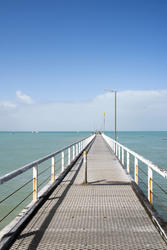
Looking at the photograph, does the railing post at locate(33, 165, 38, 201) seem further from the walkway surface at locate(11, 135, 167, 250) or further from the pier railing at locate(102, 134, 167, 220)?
the pier railing at locate(102, 134, 167, 220)

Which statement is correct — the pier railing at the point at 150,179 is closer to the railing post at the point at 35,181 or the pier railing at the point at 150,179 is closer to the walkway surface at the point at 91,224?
the walkway surface at the point at 91,224

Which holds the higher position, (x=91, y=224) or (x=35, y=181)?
(x=35, y=181)

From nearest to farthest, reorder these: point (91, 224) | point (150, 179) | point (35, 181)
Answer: point (91, 224) < point (150, 179) < point (35, 181)

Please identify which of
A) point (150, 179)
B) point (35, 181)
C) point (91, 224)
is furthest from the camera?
point (35, 181)

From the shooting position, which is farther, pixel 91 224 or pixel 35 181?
pixel 35 181

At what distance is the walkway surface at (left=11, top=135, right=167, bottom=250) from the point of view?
3.71m

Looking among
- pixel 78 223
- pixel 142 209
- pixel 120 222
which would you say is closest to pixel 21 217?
→ pixel 78 223

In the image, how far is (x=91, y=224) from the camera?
4.49 metres

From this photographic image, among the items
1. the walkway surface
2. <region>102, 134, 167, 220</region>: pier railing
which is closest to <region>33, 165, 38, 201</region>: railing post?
the walkway surface

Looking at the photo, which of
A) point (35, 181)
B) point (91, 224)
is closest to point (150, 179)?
point (91, 224)

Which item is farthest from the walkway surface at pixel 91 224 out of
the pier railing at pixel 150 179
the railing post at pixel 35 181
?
the pier railing at pixel 150 179

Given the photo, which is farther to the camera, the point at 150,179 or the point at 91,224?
the point at 150,179

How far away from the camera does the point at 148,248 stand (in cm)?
355

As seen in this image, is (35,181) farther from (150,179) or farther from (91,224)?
(150,179)
